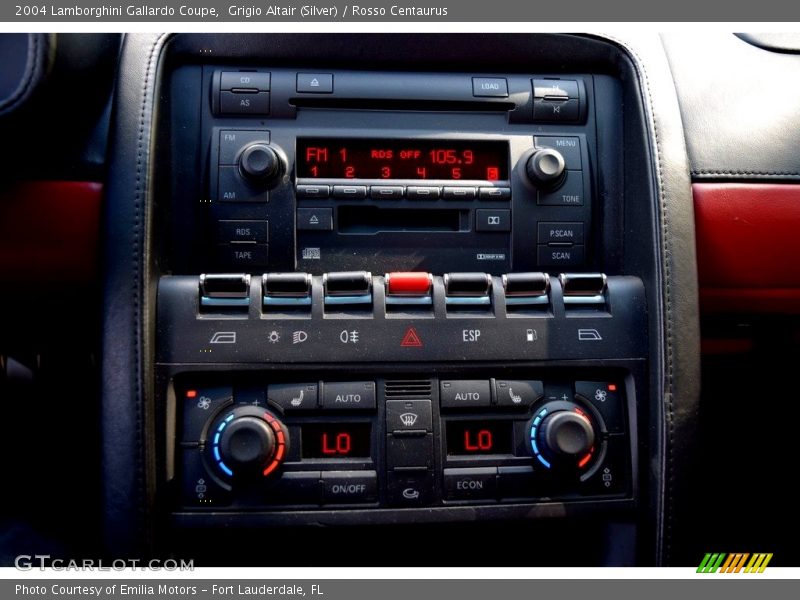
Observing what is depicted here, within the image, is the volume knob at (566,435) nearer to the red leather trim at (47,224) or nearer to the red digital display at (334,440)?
the red digital display at (334,440)

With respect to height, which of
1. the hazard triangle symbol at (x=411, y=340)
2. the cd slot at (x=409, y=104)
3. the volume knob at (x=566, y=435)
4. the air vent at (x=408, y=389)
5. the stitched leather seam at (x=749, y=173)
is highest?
the cd slot at (x=409, y=104)

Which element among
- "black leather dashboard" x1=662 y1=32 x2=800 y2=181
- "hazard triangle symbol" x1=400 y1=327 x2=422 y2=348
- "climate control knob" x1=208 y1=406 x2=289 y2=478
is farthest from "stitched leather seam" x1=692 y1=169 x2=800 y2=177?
"climate control knob" x1=208 y1=406 x2=289 y2=478

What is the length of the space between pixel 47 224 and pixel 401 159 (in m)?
0.67

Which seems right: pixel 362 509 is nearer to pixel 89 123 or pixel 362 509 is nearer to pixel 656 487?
pixel 656 487

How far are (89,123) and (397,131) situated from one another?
0.58m

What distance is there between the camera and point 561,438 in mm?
1139

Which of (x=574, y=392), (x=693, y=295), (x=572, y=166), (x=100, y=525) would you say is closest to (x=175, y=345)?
(x=100, y=525)

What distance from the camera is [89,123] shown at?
4.04ft

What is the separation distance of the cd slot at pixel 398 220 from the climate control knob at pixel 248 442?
0.40 meters

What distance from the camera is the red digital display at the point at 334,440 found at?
1.17m

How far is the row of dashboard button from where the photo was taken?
1.27 meters

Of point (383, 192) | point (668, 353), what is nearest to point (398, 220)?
point (383, 192)

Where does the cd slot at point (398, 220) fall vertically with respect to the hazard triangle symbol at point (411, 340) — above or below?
above

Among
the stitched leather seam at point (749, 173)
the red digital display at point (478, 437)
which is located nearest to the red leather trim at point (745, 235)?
the stitched leather seam at point (749, 173)
